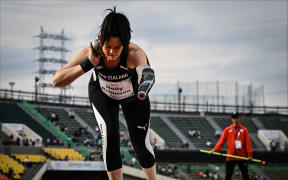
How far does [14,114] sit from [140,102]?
116 feet

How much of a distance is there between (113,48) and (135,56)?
51cm

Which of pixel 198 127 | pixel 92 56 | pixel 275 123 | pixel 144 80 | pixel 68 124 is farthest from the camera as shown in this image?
pixel 275 123

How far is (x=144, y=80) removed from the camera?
485cm

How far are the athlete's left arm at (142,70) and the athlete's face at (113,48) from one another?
0.91ft

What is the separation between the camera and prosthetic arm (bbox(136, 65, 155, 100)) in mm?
4594

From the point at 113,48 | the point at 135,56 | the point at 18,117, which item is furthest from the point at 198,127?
the point at 113,48

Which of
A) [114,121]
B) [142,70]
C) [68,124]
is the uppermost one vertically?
[142,70]

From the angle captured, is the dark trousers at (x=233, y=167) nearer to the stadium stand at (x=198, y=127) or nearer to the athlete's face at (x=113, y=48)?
the athlete's face at (x=113, y=48)

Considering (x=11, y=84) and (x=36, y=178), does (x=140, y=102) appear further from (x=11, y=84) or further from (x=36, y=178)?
(x=11, y=84)

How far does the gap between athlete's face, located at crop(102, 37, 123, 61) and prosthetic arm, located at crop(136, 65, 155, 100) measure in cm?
29

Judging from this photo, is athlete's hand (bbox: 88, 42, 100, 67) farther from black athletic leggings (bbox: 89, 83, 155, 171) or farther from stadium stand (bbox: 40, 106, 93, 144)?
stadium stand (bbox: 40, 106, 93, 144)

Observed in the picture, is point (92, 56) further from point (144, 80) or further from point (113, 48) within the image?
point (144, 80)

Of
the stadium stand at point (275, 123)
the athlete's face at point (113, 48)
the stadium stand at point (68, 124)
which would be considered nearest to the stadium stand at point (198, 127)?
the stadium stand at point (275, 123)

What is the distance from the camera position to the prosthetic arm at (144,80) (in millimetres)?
4594
